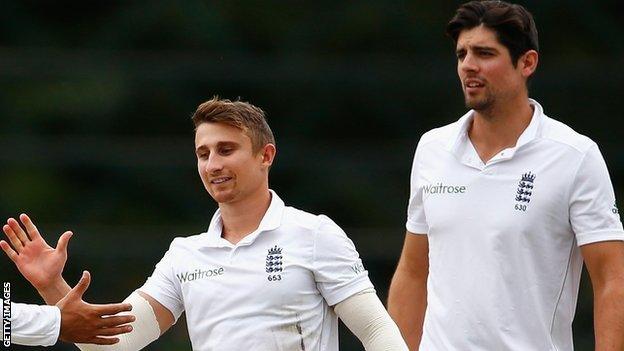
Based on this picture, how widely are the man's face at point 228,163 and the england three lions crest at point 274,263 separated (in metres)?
0.19

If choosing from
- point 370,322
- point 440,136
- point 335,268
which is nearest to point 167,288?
point 335,268

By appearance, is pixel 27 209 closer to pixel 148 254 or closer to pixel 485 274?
pixel 148 254

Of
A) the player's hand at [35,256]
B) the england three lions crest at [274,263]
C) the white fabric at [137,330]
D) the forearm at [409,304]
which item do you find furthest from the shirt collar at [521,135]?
the player's hand at [35,256]

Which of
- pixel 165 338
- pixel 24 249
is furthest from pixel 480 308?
pixel 165 338

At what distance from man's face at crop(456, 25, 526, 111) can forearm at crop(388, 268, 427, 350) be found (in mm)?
661

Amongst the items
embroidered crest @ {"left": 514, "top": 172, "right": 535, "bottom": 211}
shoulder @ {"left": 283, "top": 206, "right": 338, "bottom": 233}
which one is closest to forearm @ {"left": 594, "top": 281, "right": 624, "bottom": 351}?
embroidered crest @ {"left": 514, "top": 172, "right": 535, "bottom": 211}

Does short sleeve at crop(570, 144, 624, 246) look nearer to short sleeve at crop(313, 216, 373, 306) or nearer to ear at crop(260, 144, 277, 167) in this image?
short sleeve at crop(313, 216, 373, 306)

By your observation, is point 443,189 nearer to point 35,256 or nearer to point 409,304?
point 409,304

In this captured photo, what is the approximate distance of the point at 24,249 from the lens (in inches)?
229

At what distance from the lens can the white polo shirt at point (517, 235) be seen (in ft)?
19.6

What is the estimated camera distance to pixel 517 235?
6.00 meters

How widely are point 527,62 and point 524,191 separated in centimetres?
43

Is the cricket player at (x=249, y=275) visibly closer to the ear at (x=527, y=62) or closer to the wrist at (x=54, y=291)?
the wrist at (x=54, y=291)

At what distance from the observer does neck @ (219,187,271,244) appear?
592 centimetres
